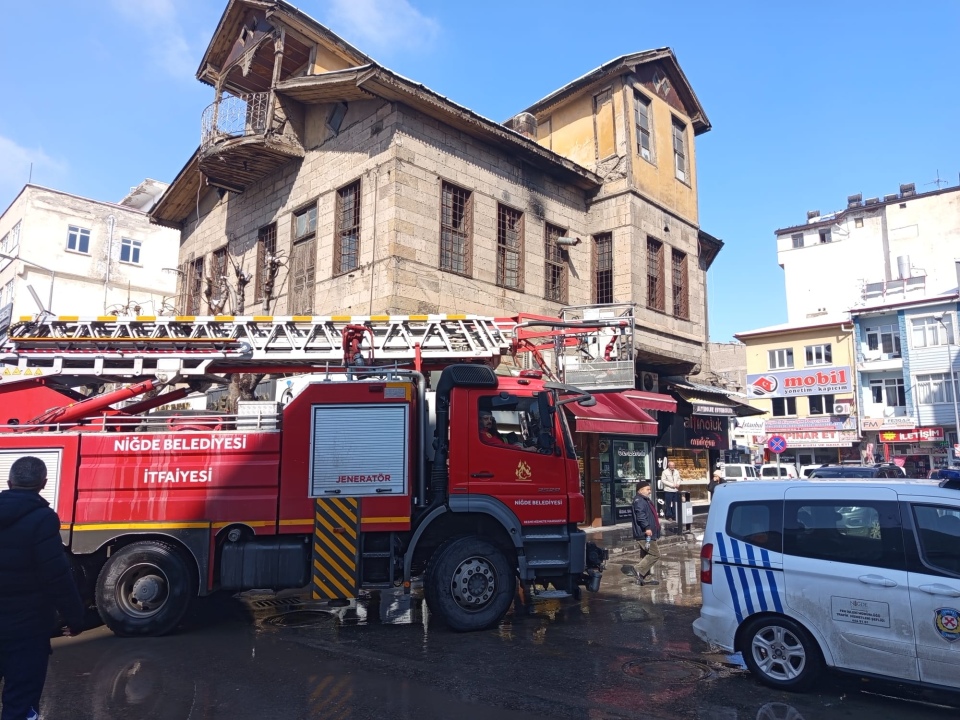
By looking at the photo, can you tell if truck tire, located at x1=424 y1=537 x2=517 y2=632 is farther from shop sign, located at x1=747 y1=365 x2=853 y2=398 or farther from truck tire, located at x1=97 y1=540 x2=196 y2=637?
shop sign, located at x1=747 y1=365 x2=853 y2=398

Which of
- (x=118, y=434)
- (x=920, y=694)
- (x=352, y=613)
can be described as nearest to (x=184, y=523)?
(x=118, y=434)

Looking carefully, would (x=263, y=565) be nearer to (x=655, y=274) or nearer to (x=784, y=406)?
(x=655, y=274)

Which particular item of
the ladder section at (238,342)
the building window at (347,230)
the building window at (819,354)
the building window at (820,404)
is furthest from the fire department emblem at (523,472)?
the building window at (819,354)

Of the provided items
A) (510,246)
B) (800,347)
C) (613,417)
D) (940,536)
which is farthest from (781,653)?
(800,347)

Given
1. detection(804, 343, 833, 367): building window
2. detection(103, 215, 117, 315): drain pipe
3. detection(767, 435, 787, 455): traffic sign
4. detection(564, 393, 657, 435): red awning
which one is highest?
detection(103, 215, 117, 315): drain pipe

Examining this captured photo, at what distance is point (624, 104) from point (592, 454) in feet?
34.1

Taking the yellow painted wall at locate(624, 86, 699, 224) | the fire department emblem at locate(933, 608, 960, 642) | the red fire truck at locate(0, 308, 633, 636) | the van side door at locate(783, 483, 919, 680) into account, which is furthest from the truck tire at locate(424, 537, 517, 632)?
the yellow painted wall at locate(624, 86, 699, 224)

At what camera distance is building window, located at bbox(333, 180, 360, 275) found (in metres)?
16.3

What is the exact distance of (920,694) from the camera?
577 cm

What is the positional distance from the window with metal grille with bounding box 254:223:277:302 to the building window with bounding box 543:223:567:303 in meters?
7.51

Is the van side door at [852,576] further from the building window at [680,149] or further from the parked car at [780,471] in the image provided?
the parked car at [780,471]

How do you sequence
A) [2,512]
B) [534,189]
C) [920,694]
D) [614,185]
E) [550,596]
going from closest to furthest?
[2,512]
[920,694]
[550,596]
[534,189]
[614,185]

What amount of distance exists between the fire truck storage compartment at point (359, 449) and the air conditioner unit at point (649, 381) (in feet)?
46.9

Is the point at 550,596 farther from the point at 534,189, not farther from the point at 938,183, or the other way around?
the point at 938,183
